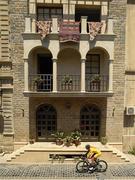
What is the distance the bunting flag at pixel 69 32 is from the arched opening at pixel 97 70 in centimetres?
197

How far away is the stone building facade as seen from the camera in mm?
16734

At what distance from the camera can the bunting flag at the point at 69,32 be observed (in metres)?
16.4

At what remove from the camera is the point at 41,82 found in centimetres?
1744

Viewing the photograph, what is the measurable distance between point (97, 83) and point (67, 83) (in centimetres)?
226

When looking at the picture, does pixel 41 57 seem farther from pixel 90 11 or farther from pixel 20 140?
pixel 20 140

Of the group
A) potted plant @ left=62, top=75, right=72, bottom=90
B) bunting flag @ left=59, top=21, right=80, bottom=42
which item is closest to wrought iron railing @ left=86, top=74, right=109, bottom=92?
potted plant @ left=62, top=75, right=72, bottom=90

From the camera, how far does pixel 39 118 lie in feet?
60.4

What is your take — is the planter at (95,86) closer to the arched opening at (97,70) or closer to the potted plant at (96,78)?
the arched opening at (97,70)

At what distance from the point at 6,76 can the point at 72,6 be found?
22.6 feet

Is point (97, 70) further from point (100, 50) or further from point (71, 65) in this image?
point (71, 65)

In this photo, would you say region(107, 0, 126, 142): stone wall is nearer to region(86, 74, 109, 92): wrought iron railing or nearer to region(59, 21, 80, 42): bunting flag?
region(86, 74, 109, 92): wrought iron railing

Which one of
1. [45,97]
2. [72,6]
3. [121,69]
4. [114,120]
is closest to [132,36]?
[121,69]

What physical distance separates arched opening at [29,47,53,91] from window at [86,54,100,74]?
9.19 feet

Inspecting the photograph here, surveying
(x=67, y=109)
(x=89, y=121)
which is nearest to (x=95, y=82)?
(x=67, y=109)
